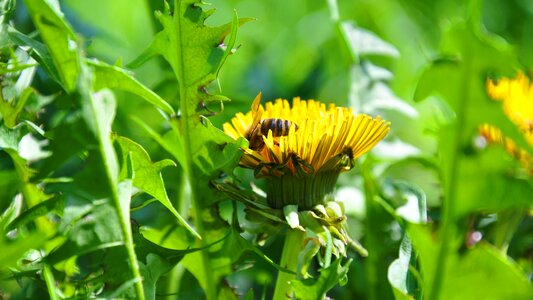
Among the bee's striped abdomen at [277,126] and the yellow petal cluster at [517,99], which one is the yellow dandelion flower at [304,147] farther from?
the yellow petal cluster at [517,99]

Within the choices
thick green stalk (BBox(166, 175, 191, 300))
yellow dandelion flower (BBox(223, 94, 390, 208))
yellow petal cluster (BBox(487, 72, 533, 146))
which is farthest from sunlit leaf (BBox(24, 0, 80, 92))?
yellow petal cluster (BBox(487, 72, 533, 146))

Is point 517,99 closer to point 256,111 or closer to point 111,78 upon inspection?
point 256,111

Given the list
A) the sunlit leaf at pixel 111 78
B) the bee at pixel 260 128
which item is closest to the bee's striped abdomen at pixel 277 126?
the bee at pixel 260 128

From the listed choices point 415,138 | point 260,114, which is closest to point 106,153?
point 260,114

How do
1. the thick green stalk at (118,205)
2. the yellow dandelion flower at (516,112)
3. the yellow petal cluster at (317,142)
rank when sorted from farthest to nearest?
the yellow dandelion flower at (516,112)
the yellow petal cluster at (317,142)
the thick green stalk at (118,205)

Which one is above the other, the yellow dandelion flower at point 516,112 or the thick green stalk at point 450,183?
the thick green stalk at point 450,183

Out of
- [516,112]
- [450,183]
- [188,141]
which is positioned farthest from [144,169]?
[516,112]
